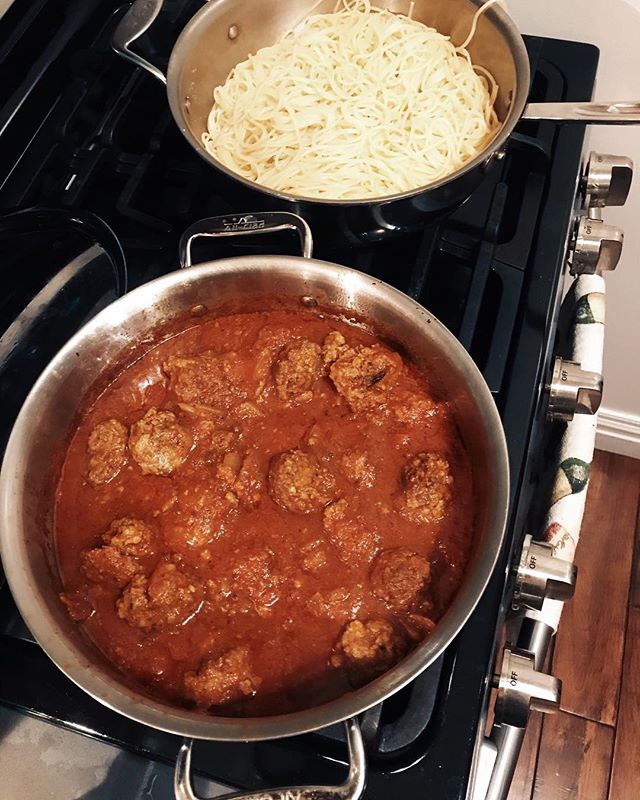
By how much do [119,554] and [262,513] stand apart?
345 millimetres

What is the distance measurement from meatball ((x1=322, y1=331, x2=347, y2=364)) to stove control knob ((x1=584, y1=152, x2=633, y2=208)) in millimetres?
1060

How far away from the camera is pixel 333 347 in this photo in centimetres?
181

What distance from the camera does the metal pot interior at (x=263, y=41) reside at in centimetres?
210

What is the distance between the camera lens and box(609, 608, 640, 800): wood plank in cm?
299

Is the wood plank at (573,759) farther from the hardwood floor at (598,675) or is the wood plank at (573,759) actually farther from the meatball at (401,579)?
the meatball at (401,579)

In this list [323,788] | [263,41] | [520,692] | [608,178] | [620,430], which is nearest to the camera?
[323,788]

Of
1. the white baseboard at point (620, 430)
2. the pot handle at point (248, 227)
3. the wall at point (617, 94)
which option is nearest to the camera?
the pot handle at point (248, 227)

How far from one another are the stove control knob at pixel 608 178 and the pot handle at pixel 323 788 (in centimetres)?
180

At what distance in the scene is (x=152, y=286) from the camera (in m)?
1.75

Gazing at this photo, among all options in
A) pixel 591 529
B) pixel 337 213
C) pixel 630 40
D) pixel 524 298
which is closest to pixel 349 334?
pixel 337 213

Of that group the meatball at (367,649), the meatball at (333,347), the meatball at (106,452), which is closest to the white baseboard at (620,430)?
the meatball at (333,347)

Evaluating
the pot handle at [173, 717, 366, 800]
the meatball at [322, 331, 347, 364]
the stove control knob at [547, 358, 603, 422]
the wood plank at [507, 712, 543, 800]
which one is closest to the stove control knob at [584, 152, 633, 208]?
the stove control knob at [547, 358, 603, 422]

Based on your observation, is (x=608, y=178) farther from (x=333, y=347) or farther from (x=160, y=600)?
(x=160, y=600)

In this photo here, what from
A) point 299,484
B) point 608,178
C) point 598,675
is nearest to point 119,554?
point 299,484
